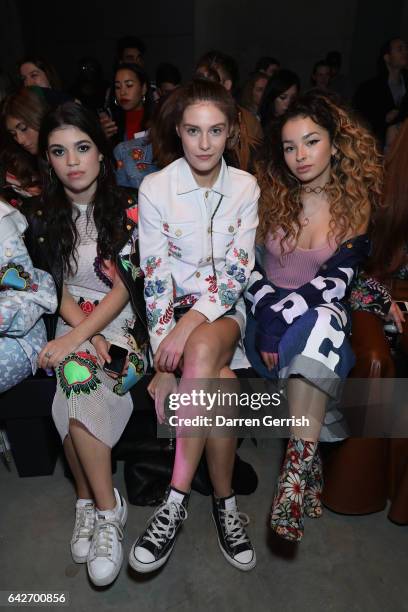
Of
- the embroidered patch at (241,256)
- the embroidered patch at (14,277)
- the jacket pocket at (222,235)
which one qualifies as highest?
the jacket pocket at (222,235)

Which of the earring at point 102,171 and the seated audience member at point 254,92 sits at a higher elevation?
the seated audience member at point 254,92

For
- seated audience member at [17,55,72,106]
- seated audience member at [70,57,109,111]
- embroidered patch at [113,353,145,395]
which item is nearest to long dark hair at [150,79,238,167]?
embroidered patch at [113,353,145,395]

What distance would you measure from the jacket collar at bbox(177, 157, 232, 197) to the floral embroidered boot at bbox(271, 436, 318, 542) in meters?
0.96

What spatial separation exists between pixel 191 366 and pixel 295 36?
6.39m

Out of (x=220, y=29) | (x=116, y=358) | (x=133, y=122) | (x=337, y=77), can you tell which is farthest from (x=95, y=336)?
(x=220, y=29)

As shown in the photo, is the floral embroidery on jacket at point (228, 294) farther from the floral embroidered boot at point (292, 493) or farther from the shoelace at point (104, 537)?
the shoelace at point (104, 537)

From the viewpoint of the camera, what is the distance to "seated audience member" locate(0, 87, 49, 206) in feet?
7.37

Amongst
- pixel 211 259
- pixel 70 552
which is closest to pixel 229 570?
pixel 70 552

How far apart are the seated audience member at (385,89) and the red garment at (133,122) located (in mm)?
2394

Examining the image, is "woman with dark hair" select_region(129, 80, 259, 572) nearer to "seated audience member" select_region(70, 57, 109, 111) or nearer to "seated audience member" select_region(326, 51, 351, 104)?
"seated audience member" select_region(70, 57, 109, 111)

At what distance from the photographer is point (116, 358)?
1885 millimetres

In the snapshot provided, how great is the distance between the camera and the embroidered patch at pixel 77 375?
5.37 feet

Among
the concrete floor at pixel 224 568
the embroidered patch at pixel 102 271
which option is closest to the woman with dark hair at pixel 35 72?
the embroidered patch at pixel 102 271

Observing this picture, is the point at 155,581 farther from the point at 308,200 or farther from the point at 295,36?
the point at 295,36
